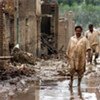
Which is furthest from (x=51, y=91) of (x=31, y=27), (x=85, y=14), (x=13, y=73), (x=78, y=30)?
(x=85, y=14)

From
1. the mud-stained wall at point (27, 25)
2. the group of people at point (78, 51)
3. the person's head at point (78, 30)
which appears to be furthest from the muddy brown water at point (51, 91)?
the mud-stained wall at point (27, 25)

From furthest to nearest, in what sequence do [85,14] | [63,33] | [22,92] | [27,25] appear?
[85,14] → [63,33] → [27,25] → [22,92]

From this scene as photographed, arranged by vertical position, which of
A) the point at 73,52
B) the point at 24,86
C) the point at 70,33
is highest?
the point at 73,52

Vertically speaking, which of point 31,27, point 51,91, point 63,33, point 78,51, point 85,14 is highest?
point 78,51

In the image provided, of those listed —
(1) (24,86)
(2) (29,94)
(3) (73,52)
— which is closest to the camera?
(2) (29,94)

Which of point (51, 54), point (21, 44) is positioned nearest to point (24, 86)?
point (21, 44)

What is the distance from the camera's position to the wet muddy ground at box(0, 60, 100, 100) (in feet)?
38.9

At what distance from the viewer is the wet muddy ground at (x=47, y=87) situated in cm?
1186

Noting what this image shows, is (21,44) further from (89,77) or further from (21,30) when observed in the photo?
(89,77)

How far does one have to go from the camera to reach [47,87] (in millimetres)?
13984

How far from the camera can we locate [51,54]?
32.7m

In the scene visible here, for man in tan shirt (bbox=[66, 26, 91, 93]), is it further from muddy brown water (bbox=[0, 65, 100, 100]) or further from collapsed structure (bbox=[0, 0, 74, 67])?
collapsed structure (bbox=[0, 0, 74, 67])

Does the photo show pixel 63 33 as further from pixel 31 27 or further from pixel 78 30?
pixel 78 30

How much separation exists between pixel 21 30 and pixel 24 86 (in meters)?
13.0
